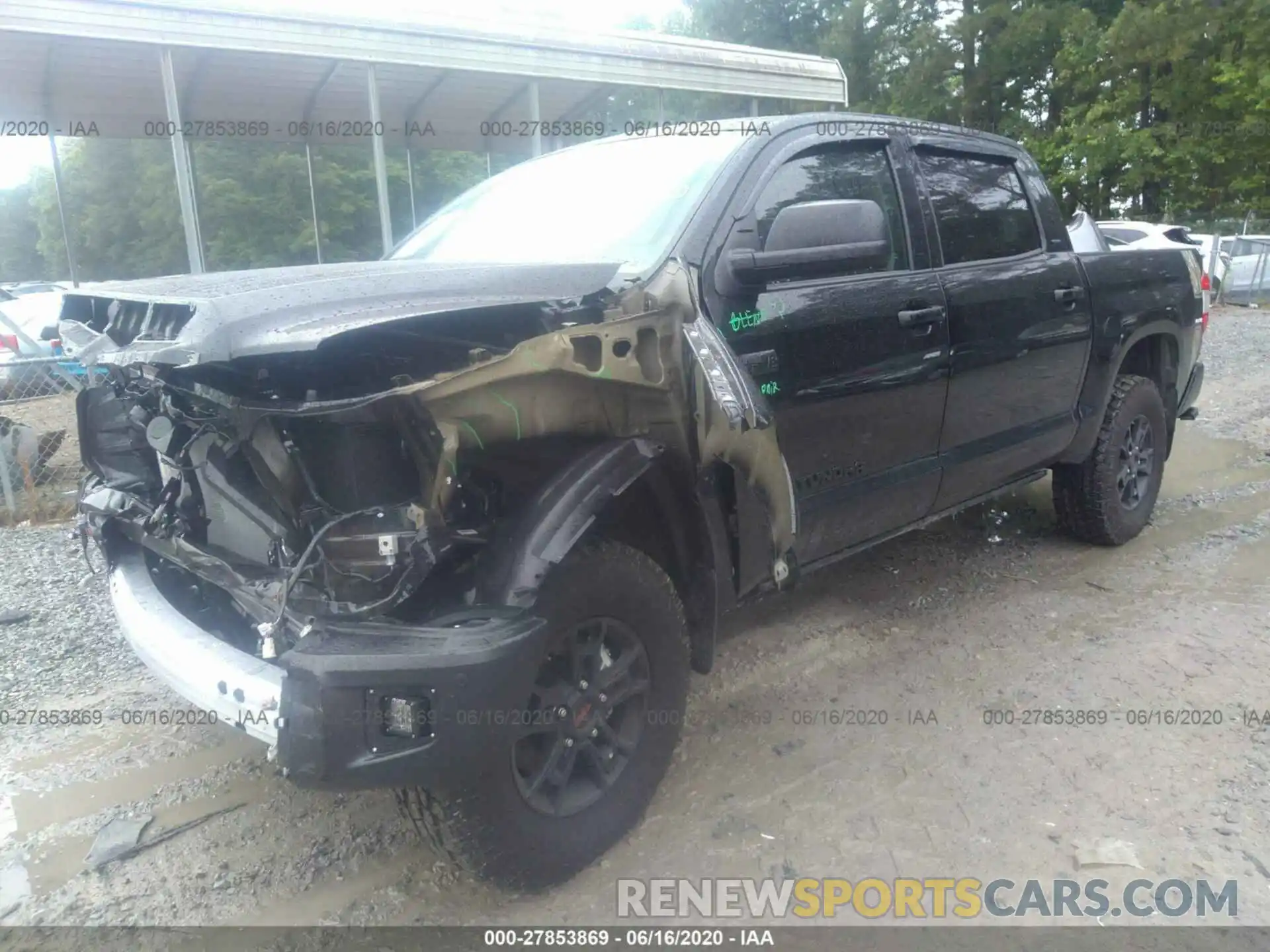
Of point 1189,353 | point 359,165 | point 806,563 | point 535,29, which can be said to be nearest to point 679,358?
point 806,563

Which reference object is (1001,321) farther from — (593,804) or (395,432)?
(395,432)

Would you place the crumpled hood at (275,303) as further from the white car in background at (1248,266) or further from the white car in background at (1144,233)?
the white car in background at (1248,266)

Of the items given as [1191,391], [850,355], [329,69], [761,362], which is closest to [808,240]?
[761,362]

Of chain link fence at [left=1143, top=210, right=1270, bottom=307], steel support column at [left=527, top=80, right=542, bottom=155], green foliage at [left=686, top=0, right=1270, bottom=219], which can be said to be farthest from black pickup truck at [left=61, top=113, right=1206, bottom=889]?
green foliage at [left=686, top=0, right=1270, bottom=219]

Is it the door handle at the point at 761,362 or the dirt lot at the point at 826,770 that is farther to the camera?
the door handle at the point at 761,362

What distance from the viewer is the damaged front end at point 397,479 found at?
6.28 feet

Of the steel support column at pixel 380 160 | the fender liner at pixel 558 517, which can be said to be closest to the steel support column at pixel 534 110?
the steel support column at pixel 380 160

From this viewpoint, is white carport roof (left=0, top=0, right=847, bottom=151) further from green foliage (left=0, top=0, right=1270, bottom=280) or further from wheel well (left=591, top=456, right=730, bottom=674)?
wheel well (left=591, top=456, right=730, bottom=674)

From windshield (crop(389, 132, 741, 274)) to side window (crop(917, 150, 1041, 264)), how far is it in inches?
40.3

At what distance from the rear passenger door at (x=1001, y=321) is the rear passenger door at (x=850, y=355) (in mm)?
156

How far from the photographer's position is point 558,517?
7.22ft

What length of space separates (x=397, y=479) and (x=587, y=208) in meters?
1.44

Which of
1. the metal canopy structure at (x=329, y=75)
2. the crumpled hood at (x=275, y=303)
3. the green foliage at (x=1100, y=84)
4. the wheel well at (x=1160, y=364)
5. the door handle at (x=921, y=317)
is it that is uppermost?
the green foliage at (x=1100, y=84)

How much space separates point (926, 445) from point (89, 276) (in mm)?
25211
